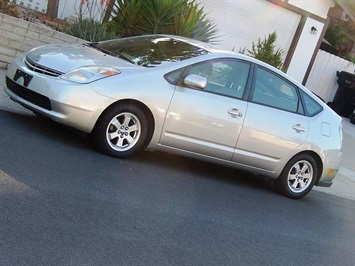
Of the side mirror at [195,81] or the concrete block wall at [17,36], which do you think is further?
the concrete block wall at [17,36]

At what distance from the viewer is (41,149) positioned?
237 inches

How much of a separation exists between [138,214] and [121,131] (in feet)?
5.17

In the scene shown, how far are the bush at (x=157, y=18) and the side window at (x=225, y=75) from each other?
4010 mm

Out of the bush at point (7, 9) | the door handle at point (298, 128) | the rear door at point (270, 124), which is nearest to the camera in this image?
the rear door at point (270, 124)

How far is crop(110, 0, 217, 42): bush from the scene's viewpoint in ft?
35.8

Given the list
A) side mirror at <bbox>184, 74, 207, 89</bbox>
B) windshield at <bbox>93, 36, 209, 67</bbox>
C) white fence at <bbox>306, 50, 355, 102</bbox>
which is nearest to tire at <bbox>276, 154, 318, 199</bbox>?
side mirror at <bbox>184, 74, 207, 89</bbox>

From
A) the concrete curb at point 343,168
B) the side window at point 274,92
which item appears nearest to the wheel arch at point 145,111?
the side window at point 274,92

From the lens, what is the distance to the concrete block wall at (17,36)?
31.3ft

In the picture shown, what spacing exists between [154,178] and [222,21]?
33.5 feet

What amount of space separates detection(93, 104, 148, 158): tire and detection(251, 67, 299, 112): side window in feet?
5.31

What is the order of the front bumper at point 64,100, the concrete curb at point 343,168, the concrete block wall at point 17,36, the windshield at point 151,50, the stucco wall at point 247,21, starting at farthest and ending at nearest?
the stucco wall at point 247,21
the concrete block wall at point 17,36
the concrete curb at point 343,168
the windshield at point 151,50
the front bumper at point 64,100

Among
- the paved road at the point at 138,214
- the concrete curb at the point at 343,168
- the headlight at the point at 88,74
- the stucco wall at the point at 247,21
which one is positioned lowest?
the paved road at the point at 138,214

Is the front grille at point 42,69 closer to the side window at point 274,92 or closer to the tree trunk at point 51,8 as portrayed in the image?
the side window at point 274,92

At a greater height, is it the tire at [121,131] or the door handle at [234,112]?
the door handle at [234,112]
